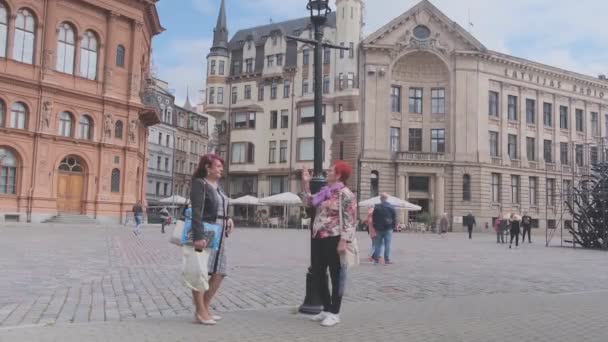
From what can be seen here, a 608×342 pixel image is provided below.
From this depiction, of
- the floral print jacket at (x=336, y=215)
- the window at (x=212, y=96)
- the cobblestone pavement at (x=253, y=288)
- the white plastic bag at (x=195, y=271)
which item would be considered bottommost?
the cobblestone pavement at (x=253, y=288)

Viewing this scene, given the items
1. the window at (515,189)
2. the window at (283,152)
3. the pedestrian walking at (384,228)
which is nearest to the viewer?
the pedestrian walking at (384,228)

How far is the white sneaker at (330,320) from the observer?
664 cm

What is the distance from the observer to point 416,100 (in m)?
55.0

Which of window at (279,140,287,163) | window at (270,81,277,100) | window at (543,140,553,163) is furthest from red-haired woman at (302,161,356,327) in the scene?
window at (543,140,553,163)

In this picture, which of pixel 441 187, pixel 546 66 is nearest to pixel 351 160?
pixel 441 187

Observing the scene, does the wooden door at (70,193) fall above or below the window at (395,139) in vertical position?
below

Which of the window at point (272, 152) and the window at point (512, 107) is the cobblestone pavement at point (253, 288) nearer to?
the window at point (272, 152)

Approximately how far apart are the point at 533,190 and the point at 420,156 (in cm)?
1348

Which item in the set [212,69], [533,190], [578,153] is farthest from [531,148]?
[212,69]

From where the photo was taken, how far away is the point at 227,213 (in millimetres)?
6785

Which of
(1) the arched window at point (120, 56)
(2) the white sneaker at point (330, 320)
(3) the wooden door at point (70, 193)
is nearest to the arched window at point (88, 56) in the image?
(1) the arched window at point (120, 56)

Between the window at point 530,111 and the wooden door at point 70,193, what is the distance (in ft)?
136

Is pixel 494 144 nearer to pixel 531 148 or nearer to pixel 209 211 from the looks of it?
pixel 531 148

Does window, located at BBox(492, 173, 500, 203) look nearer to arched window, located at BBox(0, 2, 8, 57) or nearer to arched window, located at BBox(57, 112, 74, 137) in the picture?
arched window, located at BBox(57, 112, 74, 137)
